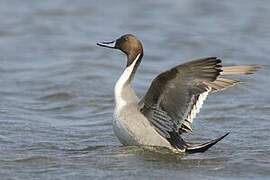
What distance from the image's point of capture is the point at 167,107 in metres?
8.86

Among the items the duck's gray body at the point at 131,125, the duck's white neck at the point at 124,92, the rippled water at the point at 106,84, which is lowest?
the rippled water at the point at 106,84

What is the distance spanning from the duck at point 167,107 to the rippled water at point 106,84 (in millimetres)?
142

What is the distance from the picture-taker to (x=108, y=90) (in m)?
12.9

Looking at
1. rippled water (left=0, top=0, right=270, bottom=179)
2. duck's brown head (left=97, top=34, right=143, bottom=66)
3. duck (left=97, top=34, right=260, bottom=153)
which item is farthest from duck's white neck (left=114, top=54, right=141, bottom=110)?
rippled water (left=0, top=0, right=270, bottom=179)

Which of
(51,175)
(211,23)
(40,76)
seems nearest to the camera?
(51,175)

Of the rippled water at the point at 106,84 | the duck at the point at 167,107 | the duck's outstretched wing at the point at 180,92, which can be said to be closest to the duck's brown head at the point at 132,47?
the duck at the point at 167,107

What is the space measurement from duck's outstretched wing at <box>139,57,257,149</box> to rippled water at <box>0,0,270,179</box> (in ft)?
1.00

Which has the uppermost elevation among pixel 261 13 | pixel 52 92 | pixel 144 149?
pixel 144 149

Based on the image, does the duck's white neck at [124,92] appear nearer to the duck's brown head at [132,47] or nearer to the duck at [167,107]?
the duck at [167,107]

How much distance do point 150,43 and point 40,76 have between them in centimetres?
383

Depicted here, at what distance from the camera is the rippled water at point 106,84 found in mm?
8594

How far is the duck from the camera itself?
8.58m

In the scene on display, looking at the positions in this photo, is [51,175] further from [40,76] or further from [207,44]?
[207,44]

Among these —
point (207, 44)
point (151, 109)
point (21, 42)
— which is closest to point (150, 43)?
point (207, 44)
